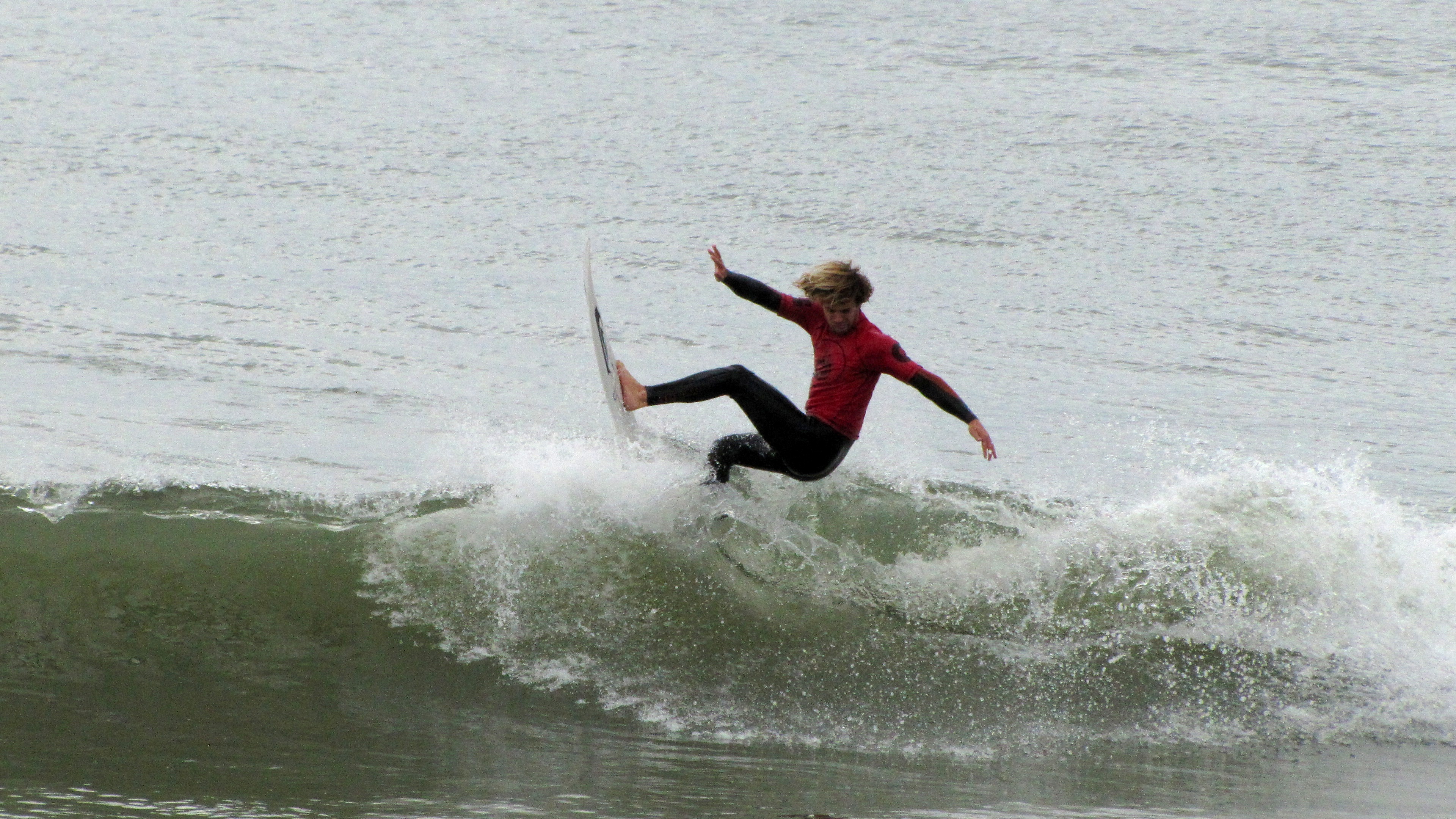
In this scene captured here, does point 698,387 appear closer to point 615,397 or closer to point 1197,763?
point 615,397

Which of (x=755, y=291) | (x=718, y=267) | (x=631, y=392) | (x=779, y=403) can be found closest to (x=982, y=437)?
(x=779, y=403)

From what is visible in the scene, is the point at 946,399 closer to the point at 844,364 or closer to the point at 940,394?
the point at 940,394

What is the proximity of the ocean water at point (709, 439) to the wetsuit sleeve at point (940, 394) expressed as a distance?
127 cm

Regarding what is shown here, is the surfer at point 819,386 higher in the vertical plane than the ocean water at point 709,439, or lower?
higher

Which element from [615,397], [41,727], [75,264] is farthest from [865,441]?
[75,264]

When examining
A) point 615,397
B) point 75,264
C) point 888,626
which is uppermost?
point 615,397

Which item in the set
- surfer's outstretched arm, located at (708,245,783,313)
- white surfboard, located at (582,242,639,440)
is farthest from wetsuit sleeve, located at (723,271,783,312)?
white surfboard, located at (582,242,639,440)

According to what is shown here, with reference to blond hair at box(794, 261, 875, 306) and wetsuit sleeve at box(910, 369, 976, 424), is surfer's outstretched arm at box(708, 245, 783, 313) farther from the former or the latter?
wetsuit sleeve at box(910, 369, 976, 424)

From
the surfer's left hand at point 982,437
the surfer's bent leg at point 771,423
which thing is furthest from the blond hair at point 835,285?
the surfer's left hand at point 982,437

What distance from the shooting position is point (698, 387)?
6492 millimetres

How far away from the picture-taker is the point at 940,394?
602cm

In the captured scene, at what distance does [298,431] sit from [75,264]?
6591mm

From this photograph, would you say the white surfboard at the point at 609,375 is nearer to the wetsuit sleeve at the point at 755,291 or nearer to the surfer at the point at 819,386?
the surfer at the point at 819,386

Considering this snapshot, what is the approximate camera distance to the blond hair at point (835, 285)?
6004mm
